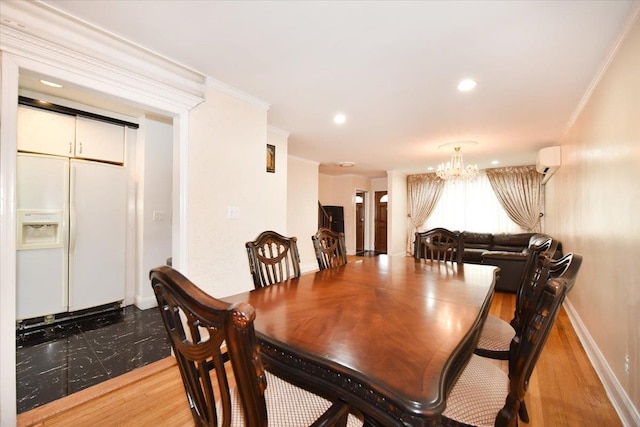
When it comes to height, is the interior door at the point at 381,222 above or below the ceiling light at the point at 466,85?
below

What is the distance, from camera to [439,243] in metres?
2.64

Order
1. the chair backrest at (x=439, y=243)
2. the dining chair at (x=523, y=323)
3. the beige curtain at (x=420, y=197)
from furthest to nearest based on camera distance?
the beige curtain at (x=420, y=197), the chair backrest at (x=439, y=243), the dining chair at (x=523, y=323)

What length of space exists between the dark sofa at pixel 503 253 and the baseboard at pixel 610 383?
3.92ft

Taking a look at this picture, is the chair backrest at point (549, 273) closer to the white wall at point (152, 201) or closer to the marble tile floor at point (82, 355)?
the marble tile floor at point (82, 355)

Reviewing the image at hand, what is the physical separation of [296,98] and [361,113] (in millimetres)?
829

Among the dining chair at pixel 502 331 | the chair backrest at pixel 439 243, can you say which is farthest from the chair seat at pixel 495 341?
the chair backrest at pixel 439 243

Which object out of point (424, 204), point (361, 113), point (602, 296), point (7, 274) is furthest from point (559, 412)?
point (424, 204)

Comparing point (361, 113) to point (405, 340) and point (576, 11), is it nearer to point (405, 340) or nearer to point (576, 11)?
point (576, 11)

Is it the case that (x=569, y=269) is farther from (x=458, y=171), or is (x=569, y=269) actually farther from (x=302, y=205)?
(x=302, y=205)

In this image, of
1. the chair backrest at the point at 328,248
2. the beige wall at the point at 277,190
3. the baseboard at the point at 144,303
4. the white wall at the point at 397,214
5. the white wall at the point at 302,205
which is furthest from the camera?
the white wall at the point at 397,214

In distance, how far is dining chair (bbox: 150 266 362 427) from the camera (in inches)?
21.8

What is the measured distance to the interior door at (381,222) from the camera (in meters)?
8.63

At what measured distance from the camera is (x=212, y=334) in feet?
2.04

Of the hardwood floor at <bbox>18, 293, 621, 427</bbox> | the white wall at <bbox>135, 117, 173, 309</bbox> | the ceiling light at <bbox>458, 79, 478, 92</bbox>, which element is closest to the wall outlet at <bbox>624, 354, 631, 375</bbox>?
the hardwood floor at <bbox>18, 293, 621, 427</bbox>
